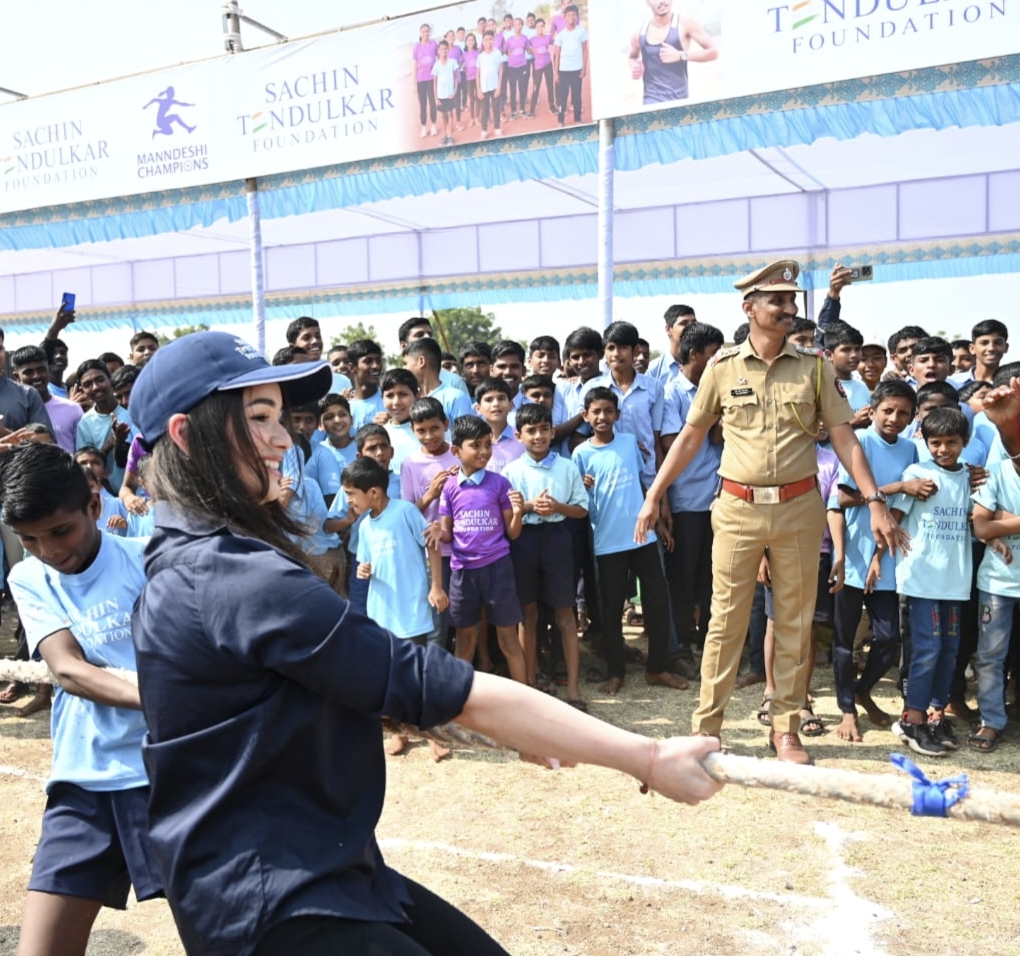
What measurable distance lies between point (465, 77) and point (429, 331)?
2530 millimetres

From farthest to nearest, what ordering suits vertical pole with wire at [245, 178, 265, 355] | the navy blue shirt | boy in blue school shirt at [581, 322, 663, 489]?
vertical pole with wire at [245, 178, 265, 355]
boy in blue school shirt at [581, 322, 663, 489]
the navy blue shirt

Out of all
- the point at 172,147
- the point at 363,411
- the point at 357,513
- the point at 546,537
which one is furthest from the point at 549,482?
the point at 172,147

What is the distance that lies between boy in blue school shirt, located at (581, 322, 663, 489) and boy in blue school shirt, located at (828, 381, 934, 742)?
1313 millimetres

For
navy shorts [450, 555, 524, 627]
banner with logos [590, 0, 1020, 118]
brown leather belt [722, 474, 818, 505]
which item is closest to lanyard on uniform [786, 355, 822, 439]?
brown leather belt [722, 474, 818, 505]

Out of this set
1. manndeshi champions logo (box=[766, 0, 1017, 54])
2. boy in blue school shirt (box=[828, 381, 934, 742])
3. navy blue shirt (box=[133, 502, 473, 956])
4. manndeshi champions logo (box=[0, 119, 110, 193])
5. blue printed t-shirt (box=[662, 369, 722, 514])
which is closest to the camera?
navy blue shirt (box=[133, 502, 473, 956])

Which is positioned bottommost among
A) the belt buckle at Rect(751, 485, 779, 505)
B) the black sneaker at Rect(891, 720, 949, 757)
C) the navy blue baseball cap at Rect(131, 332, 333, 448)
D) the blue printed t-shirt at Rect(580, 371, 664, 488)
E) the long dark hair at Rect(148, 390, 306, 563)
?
the black sneaker at Rect(891, 720, 949, 757)

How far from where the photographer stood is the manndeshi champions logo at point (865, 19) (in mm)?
6766

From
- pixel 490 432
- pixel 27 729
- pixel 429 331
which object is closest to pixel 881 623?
pixel 490 432

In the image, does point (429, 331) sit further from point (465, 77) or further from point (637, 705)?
point (637, 705)

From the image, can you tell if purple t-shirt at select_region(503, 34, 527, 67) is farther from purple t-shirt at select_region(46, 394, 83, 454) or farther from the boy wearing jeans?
the boy wearing jeans

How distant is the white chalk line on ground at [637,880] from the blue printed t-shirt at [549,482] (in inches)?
82.6

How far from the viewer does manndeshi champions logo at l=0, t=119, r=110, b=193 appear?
10.9 m

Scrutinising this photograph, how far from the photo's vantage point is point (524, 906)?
3.37 metres

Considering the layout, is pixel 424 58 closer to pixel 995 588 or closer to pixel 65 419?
pixel 65 419
